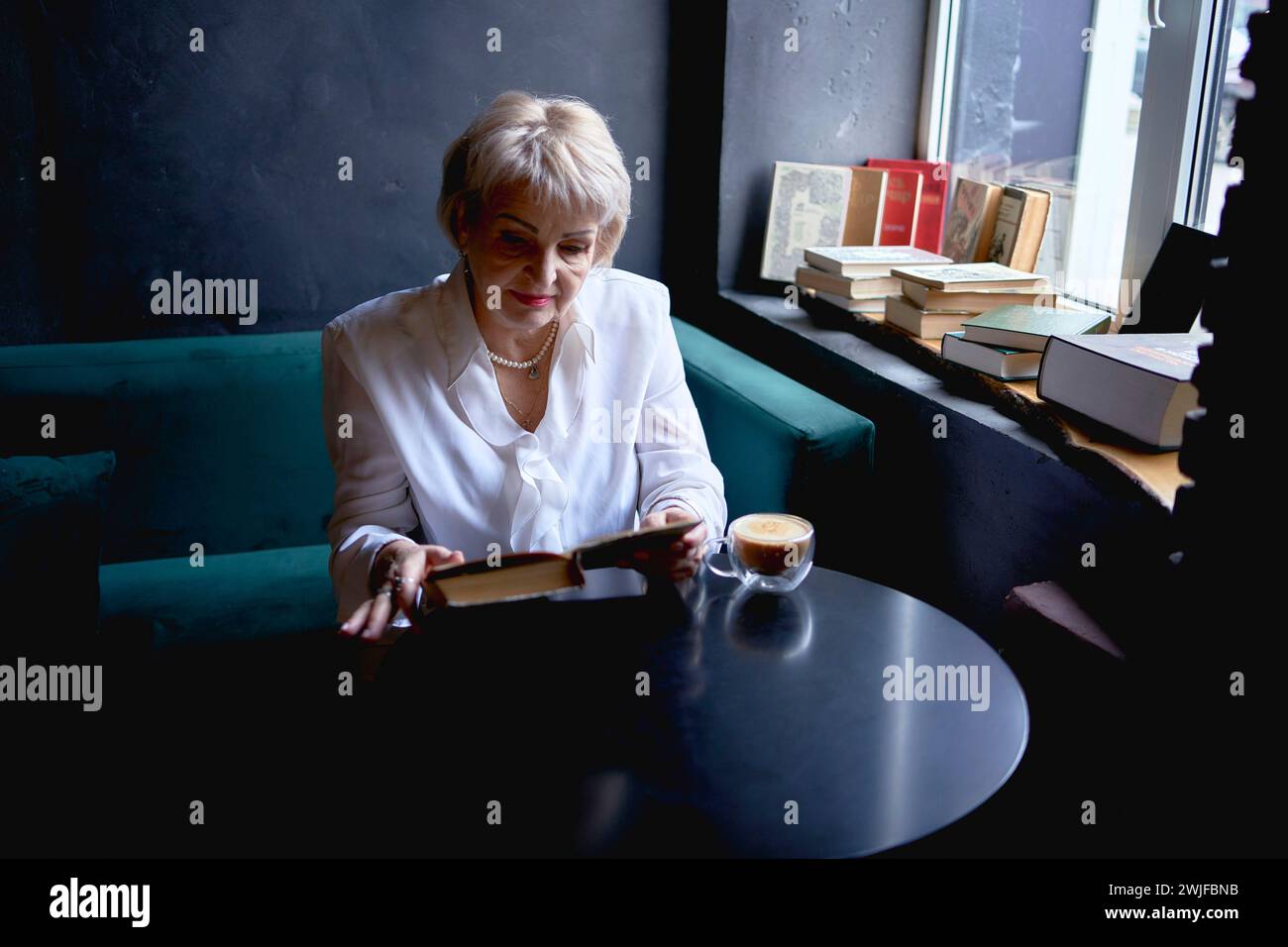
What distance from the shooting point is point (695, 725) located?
1.19m

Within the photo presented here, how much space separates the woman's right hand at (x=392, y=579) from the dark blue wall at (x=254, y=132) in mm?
1309

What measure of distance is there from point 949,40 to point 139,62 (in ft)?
6.04

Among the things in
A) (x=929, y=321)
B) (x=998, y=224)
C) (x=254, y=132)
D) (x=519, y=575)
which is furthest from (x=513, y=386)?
(x=998, y=224)

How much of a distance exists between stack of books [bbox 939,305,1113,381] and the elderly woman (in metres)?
0.53

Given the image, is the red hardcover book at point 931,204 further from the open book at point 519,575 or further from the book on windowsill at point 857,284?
the open book at point 519,575

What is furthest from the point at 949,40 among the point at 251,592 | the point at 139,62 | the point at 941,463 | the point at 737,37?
the point at 251,592

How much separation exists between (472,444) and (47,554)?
27.8 inches

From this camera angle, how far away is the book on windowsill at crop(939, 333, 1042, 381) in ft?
6.45

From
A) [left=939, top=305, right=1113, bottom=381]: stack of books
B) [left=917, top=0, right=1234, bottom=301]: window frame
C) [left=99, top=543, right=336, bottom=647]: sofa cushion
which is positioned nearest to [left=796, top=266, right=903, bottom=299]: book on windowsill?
[left=939, top=305, right=1113, bottom=381]: stack of books

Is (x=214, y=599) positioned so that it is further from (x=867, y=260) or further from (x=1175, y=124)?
(x=1175, y=124)

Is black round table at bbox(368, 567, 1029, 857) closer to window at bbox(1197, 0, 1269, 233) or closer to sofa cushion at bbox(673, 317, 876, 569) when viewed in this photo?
sofa cushion at bbox(673, 317, 876, 569)

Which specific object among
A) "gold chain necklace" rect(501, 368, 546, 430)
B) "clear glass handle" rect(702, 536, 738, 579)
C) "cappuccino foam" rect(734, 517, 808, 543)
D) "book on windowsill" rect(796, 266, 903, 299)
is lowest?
"clear glass handle" rect(702, 536, 738, 579)

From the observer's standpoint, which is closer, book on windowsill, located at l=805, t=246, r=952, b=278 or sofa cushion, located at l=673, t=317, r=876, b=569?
sofa cushion, located at l=673, t=317, r=876, b=569

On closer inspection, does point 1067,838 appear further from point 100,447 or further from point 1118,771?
point 100,447
